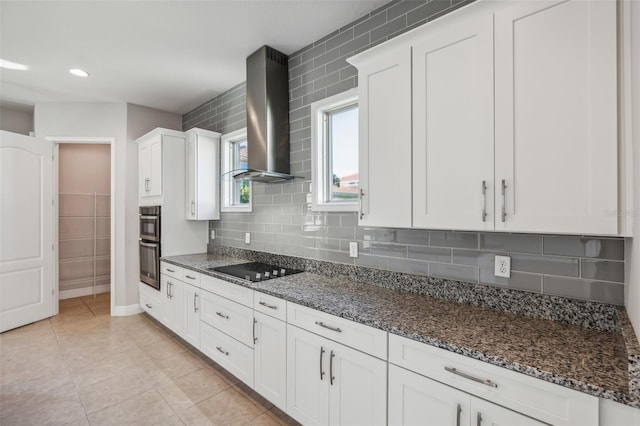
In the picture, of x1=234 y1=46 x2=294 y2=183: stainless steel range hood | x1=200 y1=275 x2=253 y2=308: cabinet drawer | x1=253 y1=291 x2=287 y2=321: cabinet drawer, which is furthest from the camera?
x1=234 y1=46 x2=294 y2=183: stainless steel range hood

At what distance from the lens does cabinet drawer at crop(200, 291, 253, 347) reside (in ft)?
7.20

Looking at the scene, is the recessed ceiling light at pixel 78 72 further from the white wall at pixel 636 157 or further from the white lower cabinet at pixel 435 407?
the white wall at pixel 636 157

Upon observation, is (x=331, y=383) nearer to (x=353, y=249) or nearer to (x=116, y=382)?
(x=353, y=249)

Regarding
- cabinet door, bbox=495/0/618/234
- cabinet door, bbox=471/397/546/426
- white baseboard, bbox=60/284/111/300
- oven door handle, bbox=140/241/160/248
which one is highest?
cabinet door, bbox=495/0/618/234

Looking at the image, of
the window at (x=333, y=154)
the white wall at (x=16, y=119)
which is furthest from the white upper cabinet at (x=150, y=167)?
the window at (x=333, y=154)

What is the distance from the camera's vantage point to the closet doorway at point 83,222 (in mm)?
4867

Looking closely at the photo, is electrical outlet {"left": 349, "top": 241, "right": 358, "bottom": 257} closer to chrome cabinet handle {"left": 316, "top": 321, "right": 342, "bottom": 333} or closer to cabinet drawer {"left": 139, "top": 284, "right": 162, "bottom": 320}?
chrome cabinet handle {"left": 316, "top": 321, "right": 342, "bottom": 333}

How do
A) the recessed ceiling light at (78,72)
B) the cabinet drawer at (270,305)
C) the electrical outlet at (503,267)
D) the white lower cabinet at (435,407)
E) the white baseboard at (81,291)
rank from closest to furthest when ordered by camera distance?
the white lower cabinet at (435,407), the electrical outlet at (503,267), the cabinet drawer at (270,305), the recessed ceiling light at (78,72), the white baseboard at (81,291)

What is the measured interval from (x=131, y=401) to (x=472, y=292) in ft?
8.15

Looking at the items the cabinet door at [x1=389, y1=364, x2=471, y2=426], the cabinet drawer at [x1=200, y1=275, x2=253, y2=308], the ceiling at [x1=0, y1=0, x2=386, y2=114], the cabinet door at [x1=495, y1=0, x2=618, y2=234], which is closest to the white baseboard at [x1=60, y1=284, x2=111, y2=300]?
the ceiling at [x1=0, y1=0, x2=386, y2=114]

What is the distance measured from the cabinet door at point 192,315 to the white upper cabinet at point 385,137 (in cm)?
185

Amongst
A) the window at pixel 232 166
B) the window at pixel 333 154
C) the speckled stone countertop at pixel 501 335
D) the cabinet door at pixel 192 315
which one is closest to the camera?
the speckled stone countertop at pixel 501 335

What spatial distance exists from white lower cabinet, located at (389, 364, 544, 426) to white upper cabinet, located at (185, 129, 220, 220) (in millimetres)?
2928

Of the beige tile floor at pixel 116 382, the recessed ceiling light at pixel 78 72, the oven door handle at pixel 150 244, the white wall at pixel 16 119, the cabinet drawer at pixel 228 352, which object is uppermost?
the recessed ceiling light at pixel 78 72
